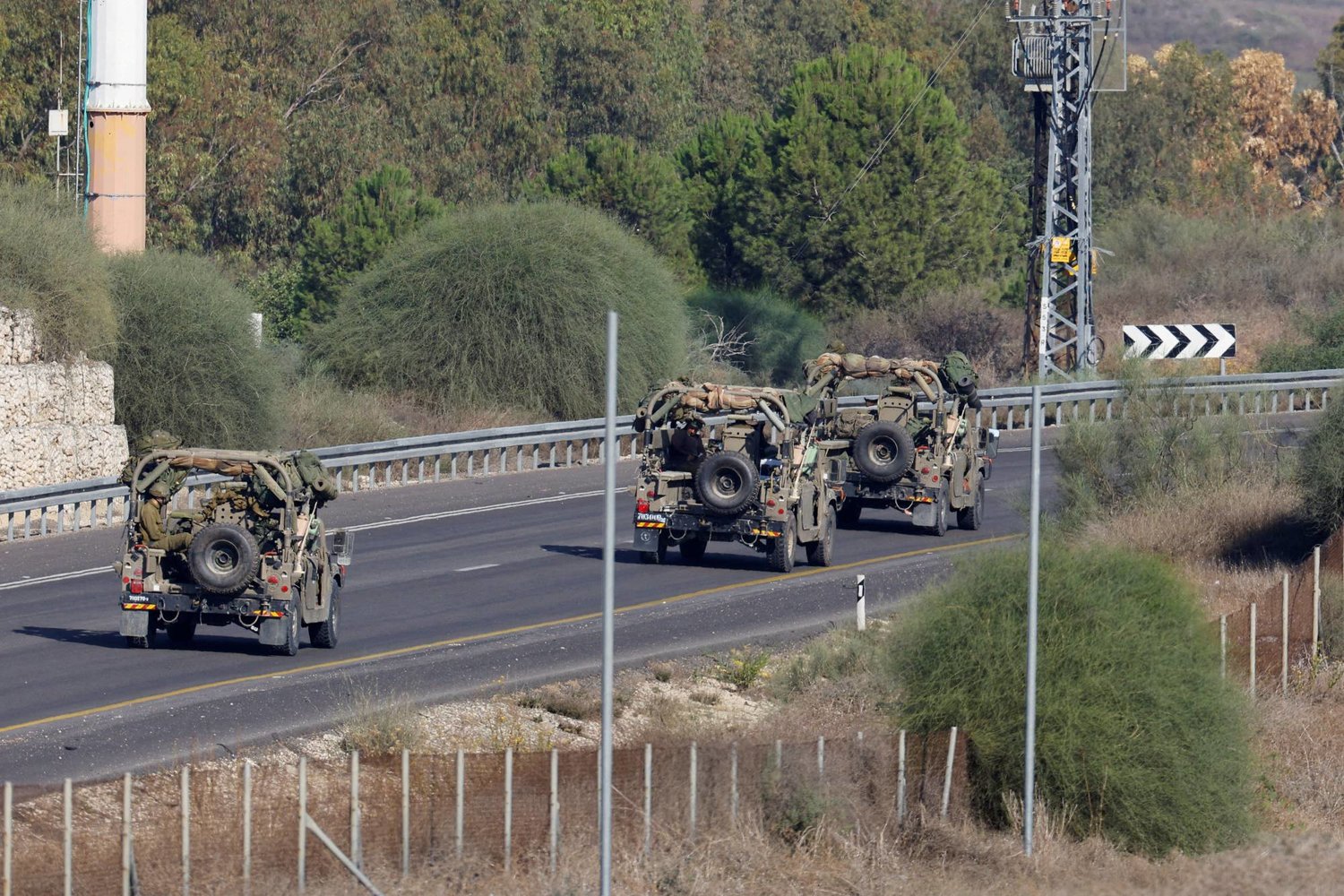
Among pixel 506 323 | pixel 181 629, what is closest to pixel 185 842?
pixel 181 629

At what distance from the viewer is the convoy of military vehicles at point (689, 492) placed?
60.8ft

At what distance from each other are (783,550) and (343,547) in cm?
644

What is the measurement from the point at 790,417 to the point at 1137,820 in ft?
28.5

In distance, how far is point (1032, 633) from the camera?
14.2 metres

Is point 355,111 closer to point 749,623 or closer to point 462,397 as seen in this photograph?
point 462,397

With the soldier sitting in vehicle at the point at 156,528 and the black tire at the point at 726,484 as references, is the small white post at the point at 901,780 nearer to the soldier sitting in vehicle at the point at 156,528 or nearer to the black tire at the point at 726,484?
the soldier sitting in vehicle at the point at 156,528

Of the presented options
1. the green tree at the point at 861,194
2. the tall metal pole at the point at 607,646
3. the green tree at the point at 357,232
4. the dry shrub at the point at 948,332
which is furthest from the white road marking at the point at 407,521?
the green tree at the point at 861,194

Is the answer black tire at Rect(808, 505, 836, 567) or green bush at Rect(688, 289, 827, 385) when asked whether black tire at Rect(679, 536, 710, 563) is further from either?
green bush at Rect(688, 289, 827, 385)

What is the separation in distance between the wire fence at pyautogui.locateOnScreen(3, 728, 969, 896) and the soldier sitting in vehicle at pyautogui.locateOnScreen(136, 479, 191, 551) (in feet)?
14.6

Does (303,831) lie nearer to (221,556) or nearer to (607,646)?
(607,646)

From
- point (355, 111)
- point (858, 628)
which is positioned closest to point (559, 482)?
point (858, 628)

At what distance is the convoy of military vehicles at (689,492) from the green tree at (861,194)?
1136 inches

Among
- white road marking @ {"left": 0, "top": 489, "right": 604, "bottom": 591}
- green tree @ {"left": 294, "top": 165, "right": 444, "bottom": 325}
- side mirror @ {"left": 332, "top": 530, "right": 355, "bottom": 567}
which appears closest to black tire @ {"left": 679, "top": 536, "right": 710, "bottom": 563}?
white road marking @ {"left": 0, "top": 489, "right": 604, "bottom": 591}

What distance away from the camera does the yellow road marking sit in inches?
660
